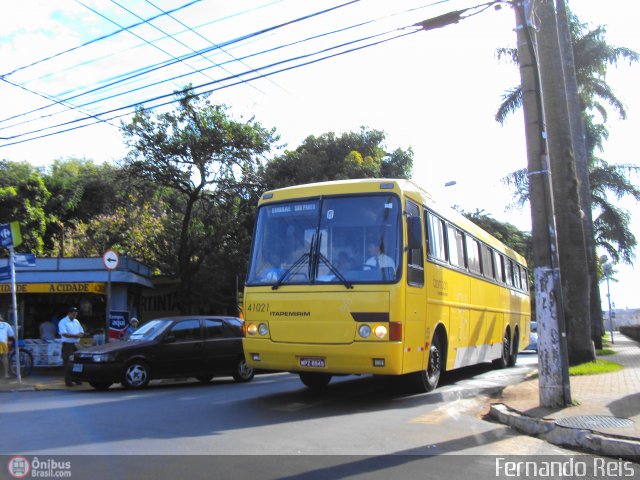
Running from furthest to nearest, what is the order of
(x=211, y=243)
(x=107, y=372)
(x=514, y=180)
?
(x=514, y=180), (x=211, y=243), (x=107, y=372)

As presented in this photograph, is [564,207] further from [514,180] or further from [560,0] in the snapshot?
[514,180]

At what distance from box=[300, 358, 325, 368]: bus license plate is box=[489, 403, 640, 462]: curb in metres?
2.67

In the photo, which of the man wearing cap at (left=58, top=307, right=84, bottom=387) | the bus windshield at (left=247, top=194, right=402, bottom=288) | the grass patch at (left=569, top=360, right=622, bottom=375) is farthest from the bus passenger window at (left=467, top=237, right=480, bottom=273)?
the man wearing cap at (left=58, top=307, right=84, bottom=387)

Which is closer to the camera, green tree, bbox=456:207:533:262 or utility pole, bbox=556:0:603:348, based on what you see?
utility pole, bbox=556:0:603:348

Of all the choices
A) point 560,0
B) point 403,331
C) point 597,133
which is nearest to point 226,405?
point 403,331

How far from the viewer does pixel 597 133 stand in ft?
95.1

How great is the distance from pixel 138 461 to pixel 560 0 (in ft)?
61.7

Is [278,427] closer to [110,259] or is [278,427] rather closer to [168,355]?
[168,355]

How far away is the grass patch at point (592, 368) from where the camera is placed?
42.8ft

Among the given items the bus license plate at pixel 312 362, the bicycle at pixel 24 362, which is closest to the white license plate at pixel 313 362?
the bus license plate at pixel 312 362

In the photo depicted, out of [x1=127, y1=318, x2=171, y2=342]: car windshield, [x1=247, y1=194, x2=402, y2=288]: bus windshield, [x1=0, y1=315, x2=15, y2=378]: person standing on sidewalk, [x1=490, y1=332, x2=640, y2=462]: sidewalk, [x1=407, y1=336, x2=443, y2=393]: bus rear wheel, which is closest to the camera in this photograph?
[x1=490, y1=332, x2=640, y2=462]: sidewalk

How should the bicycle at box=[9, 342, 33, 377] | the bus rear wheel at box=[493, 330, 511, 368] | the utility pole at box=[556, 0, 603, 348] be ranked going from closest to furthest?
the bicycle at box=[9, 342, 33, 377]
the bus rear wheel at box=[493, 330, 511, 368]
the utility pole at box=[556, 0, 603, 348]

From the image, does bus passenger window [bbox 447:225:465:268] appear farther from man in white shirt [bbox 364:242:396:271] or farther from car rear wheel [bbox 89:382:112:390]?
car rear wheel [bbox 89:382:112:390]

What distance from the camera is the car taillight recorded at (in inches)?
328
